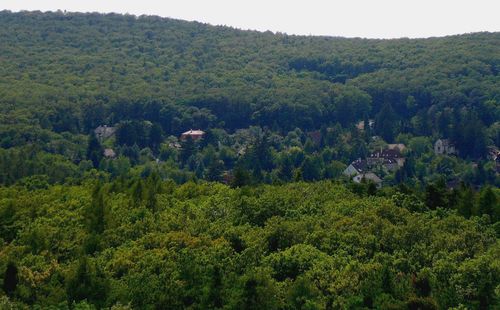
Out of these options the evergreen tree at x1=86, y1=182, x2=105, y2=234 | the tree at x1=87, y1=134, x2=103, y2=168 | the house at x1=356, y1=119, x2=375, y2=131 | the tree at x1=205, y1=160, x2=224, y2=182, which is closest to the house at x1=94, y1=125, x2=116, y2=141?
the tree at x1=87, y1=134, x2=103, y2=168

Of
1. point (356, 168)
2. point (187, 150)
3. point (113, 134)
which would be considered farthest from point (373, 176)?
point (113, 134)

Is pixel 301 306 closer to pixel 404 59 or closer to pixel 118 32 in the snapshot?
pixel 404 59

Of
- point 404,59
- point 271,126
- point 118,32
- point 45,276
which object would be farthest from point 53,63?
point 45,276

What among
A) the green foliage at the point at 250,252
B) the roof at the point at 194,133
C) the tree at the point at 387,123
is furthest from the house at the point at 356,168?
the green foliage at the point at 250,252

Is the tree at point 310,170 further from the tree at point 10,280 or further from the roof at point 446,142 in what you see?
the tree at point 10,280

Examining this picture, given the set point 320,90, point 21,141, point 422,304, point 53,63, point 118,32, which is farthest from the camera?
point 118,32

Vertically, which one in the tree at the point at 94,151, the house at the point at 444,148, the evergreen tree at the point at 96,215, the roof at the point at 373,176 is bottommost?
the tree at the point at 94,151
